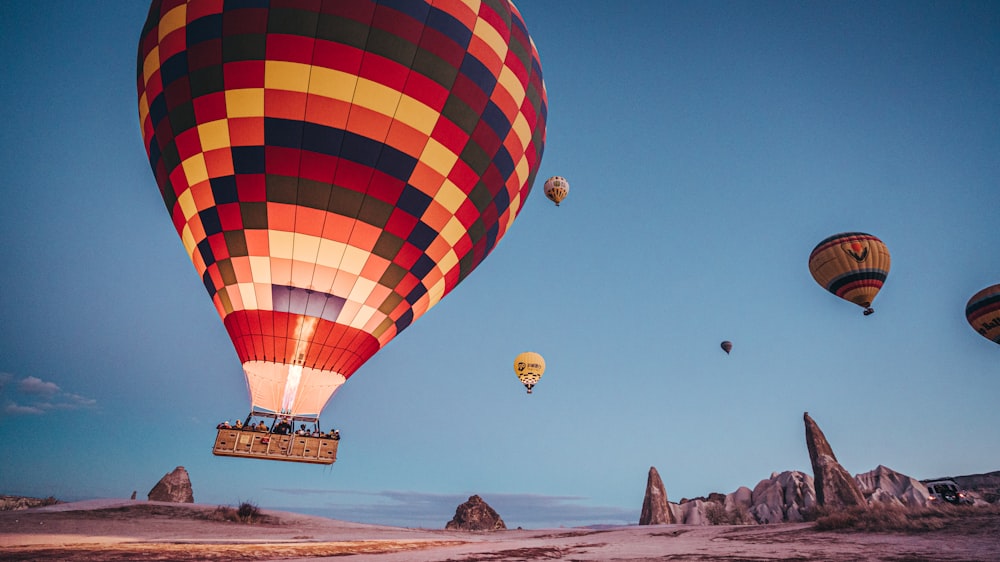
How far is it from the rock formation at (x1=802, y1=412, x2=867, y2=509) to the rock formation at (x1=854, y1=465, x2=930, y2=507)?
138 inches

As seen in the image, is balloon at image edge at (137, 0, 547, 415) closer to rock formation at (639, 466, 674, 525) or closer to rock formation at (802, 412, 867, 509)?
rock formation at (802, 412, 867, 509)

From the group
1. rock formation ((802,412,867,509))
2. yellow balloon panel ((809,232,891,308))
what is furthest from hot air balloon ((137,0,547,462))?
rock formation ((802,412,867,509))

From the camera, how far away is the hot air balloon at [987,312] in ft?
70.2

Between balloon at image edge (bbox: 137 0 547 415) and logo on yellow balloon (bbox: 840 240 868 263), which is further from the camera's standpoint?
logo on yellow balloon (bbox: 840 240 868 263)

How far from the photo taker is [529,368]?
29.5m

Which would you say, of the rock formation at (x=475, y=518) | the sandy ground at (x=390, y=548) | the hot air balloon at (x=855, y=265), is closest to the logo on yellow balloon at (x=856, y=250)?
the hot air balloon at (x=855, y=265)

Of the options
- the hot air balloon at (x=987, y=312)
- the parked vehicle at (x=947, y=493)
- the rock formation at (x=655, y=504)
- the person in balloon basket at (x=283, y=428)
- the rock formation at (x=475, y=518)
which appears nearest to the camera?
the person in balloon basket at (x=283, y=428)

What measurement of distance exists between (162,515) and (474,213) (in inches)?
499

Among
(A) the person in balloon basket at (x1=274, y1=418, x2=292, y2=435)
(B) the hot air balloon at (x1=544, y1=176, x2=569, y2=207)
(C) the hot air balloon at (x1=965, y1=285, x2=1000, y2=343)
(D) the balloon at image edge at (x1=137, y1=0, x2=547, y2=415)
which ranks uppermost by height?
(B) the hot air balloon at (x1=544, y1=176, x2=569, y2=207)

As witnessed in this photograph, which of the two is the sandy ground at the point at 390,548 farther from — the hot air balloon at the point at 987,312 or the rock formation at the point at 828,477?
the rock formation at the point at 828,477

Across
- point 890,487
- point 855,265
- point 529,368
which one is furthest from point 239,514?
point 890,487

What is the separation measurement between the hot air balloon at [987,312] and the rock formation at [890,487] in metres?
14.1

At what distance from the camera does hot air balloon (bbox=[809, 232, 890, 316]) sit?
2045cm

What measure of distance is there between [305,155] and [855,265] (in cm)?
2291
